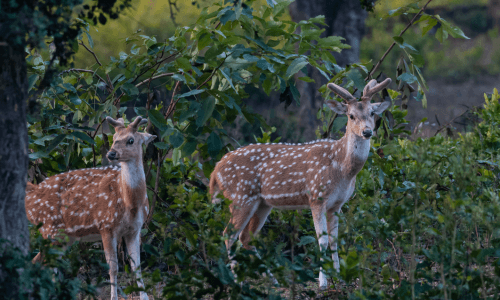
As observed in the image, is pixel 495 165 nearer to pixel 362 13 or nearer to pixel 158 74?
pixel 158 74

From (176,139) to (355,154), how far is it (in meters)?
1.49

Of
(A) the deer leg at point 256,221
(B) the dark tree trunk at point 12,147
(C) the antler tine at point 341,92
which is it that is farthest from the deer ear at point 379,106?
(B) the dark tree trunk at point 12,147

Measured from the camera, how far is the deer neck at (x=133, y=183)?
13.7 ft

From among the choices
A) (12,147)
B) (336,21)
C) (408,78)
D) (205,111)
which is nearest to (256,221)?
(205,111)

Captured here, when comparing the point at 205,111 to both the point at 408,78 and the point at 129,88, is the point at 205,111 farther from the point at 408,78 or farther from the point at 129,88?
the point at 408,78

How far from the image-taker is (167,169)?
216 inches

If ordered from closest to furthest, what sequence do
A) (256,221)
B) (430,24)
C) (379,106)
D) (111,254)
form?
1. (111,254)
2. (379,106)
3. (430,24)
4. (256,221)

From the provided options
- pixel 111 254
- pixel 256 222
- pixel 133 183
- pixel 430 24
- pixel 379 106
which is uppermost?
pixel 430 24

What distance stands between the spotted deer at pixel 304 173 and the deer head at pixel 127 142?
3.02 ft

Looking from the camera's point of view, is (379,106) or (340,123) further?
(340,123)

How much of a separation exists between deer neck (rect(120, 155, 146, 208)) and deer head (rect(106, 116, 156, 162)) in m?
0.06

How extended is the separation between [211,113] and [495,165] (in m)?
2.72

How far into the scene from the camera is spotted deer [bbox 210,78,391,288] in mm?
4496

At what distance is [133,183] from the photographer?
4203mm
